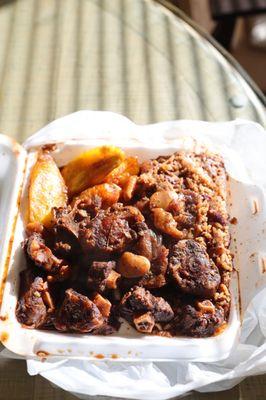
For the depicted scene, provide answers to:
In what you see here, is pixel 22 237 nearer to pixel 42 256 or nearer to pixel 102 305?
pixel 42 256

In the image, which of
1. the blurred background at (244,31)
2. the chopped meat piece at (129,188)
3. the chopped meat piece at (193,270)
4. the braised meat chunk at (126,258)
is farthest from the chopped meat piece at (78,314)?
the blurred background at (244,31)

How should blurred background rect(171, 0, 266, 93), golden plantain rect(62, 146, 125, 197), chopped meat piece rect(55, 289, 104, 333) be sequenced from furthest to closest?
blurred background rect(171, 0, 266, 93), golden plantain rect(62, 146, 125, 197), chopped meat piece rect(55, 289, 104, 333)

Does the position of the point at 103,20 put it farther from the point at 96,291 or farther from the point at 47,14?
the point at 96,291

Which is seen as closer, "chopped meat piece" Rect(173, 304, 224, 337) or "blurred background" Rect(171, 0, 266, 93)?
"chopped meat piece" Rect(173, 304, 224, 337)

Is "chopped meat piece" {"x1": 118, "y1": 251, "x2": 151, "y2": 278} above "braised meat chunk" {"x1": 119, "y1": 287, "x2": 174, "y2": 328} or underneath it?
above

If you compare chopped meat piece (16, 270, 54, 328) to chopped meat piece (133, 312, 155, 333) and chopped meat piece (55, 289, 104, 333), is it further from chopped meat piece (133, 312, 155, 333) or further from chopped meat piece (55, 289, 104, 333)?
chopped meat piece (133, 312, 155, 333)

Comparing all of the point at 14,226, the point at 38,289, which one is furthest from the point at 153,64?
the point at 38,289

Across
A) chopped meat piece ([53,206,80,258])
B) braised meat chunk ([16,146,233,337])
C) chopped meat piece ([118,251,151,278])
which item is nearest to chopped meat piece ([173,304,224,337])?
braised meat chunk ([16,146,233,337])
